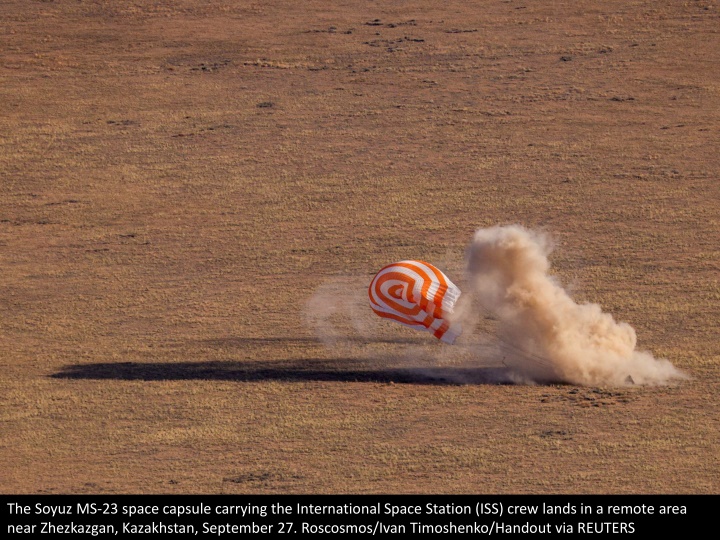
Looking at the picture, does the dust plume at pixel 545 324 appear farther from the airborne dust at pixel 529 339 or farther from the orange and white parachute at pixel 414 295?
the orange and white parachute at pixel 414 295

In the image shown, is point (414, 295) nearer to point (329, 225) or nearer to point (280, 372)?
point (280, 372)

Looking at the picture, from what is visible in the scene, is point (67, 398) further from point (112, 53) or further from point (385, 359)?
point (112, 53)

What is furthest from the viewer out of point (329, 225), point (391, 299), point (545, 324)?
point (329, 225)

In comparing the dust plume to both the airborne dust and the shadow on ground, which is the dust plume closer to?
the airborne dust

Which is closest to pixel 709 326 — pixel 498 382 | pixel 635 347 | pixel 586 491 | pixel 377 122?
pixel 635 347

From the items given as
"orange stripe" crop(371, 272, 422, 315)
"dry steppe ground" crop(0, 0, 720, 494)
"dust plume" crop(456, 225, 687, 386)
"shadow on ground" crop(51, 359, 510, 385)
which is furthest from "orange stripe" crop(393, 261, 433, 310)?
"shadow on ground" crop(51, 359, 510, 385)

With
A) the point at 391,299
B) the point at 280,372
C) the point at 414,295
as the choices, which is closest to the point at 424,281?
the point at 414,295
